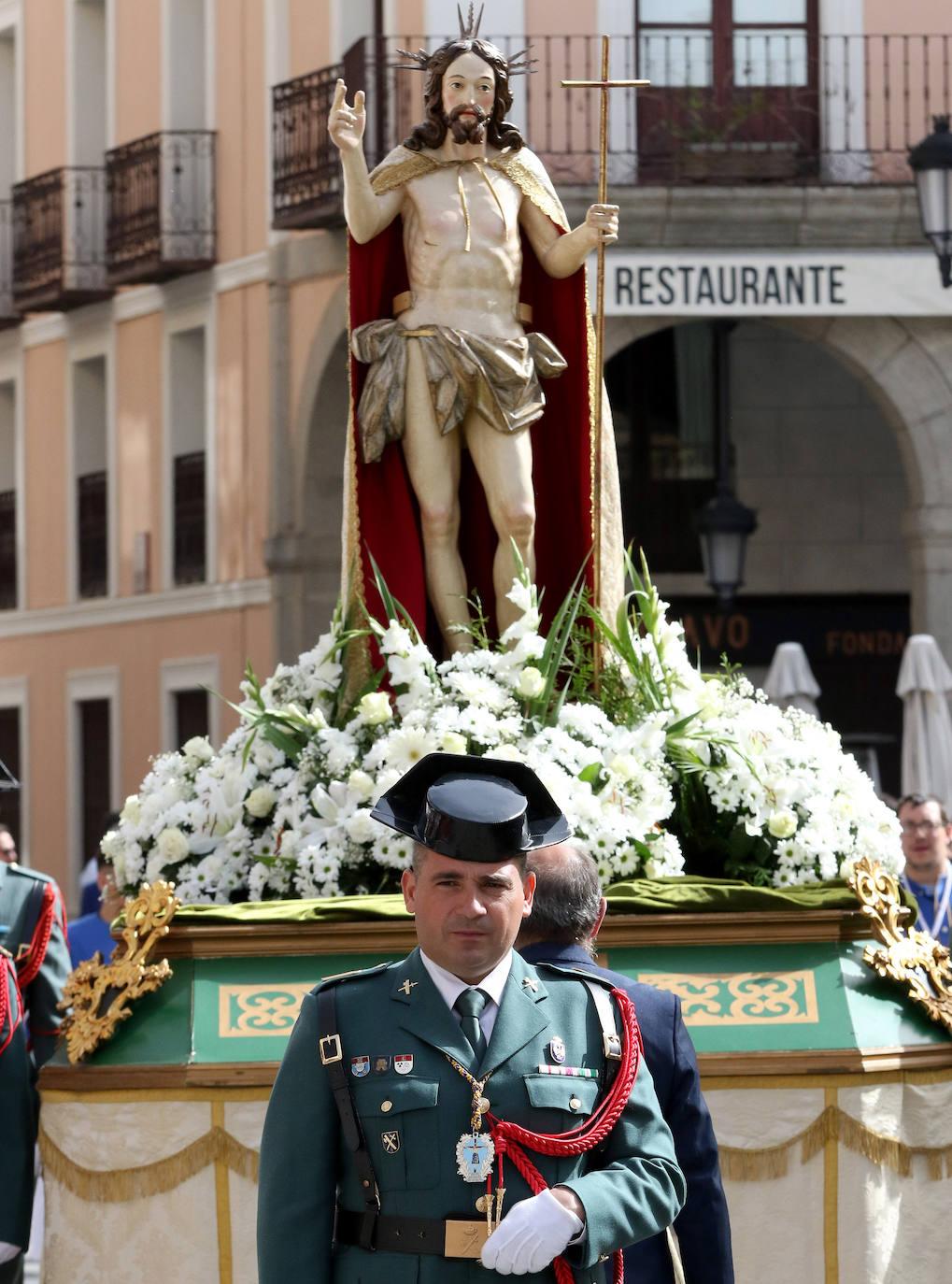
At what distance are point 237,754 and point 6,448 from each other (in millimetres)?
19982

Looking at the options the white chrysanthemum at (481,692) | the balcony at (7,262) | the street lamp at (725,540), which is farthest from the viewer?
the balcony at (7,262)

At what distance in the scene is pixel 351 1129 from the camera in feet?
12.6

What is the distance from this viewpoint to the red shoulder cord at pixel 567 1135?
382cm

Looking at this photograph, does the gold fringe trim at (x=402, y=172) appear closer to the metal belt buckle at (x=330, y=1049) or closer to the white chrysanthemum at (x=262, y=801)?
the white chrysanthemum at (x=262, y=801)

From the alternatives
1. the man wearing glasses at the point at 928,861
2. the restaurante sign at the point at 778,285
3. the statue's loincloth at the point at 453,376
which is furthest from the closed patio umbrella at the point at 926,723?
the statue's loincloth at the point at 453,376

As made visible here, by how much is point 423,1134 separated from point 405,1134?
0.03 meters

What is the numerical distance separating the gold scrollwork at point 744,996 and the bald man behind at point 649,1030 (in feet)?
5.33

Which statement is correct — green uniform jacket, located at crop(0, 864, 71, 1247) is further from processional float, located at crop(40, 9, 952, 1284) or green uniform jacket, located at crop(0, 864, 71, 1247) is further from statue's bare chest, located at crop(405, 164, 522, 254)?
statue's bare chest, located at crop(405, 164, 522, 254)

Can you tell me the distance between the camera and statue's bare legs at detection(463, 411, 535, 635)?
306 inches

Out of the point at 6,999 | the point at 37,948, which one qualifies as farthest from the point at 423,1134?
the point at 37,948

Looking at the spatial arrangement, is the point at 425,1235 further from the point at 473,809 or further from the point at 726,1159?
the point at 726,1159

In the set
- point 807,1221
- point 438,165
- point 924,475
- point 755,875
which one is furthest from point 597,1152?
point 924,475

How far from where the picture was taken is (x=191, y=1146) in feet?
20.2

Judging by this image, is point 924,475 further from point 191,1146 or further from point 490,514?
point 191,1146
